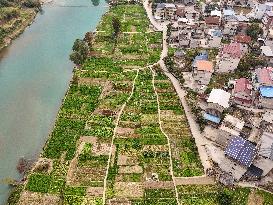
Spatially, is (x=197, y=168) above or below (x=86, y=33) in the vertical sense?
below

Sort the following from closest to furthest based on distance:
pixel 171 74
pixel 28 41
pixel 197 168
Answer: pixel 197 168 < pixel 171 74 < pixel 28 41

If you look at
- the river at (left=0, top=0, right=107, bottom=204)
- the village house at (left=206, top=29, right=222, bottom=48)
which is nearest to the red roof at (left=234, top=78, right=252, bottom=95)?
the village house at (left=206, top=29, right=222, bottom=48)

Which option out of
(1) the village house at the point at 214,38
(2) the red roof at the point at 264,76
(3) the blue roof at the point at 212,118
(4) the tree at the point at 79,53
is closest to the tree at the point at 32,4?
(4) the tree at the point at 79,53

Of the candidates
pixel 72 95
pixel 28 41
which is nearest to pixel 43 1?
pixel 28 41

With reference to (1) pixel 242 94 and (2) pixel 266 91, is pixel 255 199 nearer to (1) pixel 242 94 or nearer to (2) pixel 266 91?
(1) pixel 242 94

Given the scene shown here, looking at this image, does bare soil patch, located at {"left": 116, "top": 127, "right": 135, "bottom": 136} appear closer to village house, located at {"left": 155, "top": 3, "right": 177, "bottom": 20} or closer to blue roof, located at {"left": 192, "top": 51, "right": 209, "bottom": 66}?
blue roof, located at {"left": 192, "top": 51, "right": 209, "bottom": 66}

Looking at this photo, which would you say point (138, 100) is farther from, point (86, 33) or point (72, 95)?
point (86, 33)

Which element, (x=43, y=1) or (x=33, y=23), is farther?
(x=43, y=1)
